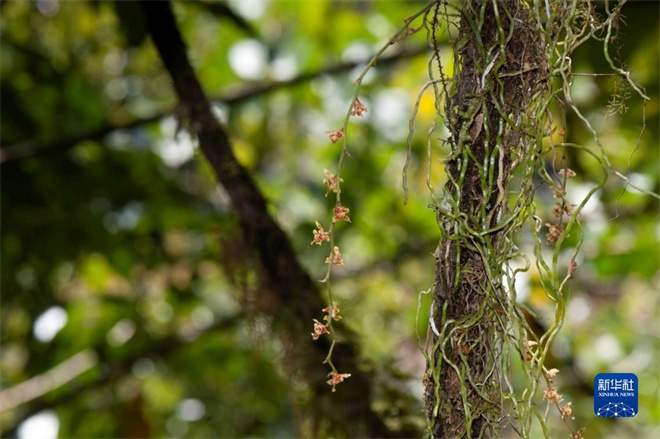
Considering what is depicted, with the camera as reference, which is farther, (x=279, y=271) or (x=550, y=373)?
(x=279, y=271)

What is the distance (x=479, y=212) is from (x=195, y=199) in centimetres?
85

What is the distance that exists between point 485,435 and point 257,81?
3.21 ft

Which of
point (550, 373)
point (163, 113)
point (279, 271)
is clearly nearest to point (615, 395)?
point (550, 373)

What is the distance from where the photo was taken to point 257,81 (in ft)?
4.24

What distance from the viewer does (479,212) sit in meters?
0.39

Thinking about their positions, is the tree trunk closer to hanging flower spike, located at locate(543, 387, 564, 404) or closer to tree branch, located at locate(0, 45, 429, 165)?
hanging flower spike, located at locate(543, 387, 564, 404)

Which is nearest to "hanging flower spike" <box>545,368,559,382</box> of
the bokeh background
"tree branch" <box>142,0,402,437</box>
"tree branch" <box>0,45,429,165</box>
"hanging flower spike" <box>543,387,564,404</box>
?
"hanging flower spike" <box>543,387,564,404</box>

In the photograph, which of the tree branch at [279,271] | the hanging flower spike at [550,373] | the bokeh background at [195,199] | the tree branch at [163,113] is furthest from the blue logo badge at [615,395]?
the tree branch at [163,113]

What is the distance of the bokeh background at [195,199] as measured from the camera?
110cm

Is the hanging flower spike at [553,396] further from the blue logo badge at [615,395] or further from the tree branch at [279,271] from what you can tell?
the tree branch at [279,271]

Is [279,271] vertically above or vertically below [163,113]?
below

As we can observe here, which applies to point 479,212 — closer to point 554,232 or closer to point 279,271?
point 554,232

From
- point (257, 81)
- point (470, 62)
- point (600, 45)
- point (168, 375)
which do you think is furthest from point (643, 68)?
point (168, 375)

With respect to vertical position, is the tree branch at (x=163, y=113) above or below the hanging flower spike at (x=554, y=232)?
above
